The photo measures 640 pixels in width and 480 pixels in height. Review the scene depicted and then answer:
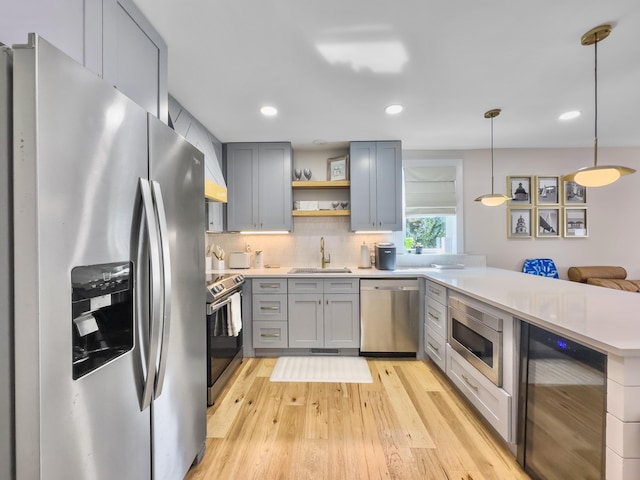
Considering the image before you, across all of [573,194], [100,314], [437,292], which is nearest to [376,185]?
[437,292]

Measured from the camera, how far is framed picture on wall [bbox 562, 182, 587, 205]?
12.4 feet

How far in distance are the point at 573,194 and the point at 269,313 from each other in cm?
421

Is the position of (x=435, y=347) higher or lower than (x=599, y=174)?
lower

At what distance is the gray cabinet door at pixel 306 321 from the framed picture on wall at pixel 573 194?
11.6 feet

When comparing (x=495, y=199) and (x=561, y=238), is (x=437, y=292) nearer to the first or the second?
(x=495, y=199)

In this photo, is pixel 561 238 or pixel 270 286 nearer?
pixel 270 286

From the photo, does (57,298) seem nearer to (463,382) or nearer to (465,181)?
(463,382)

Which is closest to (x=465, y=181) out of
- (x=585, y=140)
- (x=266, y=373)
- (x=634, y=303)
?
(x=585, y=140)

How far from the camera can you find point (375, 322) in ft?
9.97

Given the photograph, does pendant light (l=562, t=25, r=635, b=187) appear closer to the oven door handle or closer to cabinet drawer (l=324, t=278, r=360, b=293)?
cabinet drawer (l=324, t=278, r=360, b=293)

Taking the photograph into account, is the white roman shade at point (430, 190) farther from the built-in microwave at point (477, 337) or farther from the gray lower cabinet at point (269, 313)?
the gray lower cabinet at point (269, 313)

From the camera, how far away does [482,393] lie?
1873 mm

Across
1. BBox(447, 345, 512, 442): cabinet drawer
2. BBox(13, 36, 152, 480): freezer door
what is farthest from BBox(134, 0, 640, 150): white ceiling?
BBox(447, 345, 512, 442): cabinet drawer

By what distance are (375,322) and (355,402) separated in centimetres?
96
